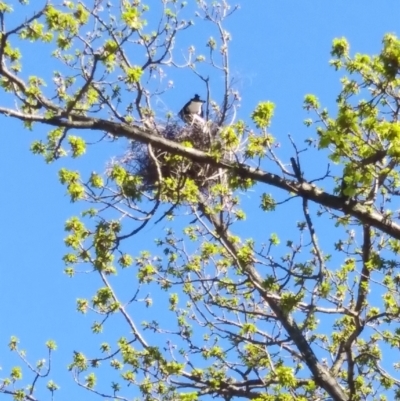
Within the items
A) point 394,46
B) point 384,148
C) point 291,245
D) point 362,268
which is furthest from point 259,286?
point 394,46

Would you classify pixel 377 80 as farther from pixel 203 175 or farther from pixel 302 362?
pixel 302 362

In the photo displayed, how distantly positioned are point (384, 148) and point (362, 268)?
2803mm

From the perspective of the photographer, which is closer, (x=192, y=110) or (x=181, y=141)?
(x=181, y=141)

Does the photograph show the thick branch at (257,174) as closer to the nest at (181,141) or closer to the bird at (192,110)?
the nest at (181,141)

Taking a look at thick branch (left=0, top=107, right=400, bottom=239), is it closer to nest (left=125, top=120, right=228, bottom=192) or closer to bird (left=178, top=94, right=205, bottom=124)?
nest (left=125, top=120, right=228, bottom=192)

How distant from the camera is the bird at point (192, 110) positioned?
1194 cm

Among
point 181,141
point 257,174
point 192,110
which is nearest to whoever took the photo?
point 257,174

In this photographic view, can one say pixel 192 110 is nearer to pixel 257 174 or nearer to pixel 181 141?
pixel 181 141

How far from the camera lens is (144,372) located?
1028 cm

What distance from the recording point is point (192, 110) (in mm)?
12727

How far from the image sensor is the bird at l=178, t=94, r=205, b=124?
11936mm

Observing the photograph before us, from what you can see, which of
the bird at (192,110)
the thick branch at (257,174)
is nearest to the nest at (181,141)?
the bird at (192,110)

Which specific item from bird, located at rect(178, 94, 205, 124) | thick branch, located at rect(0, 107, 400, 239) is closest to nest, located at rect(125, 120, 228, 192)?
bird, located at rect(178, 94, 205, 124)

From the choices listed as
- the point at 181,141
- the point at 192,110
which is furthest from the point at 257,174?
the point at 192,110
